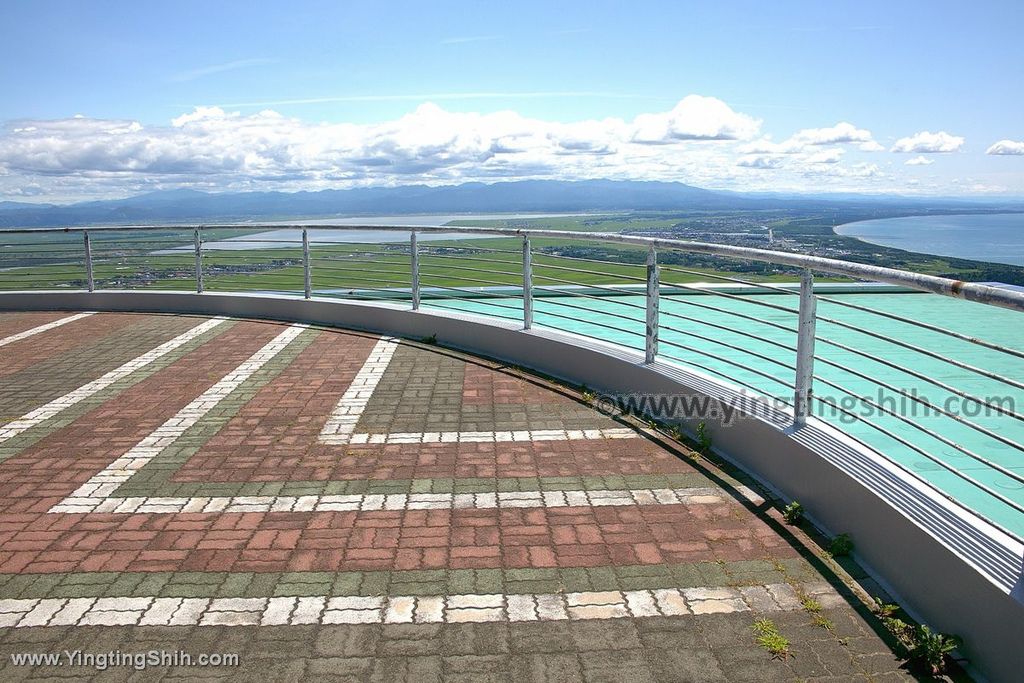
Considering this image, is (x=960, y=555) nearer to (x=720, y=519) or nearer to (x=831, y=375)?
(x=720, y=519)

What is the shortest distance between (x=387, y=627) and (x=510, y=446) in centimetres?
246

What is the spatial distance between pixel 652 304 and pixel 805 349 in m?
1.90

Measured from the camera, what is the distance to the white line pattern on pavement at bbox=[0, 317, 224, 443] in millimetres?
6176

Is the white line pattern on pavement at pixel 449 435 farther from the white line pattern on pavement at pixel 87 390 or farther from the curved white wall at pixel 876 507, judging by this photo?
the white line pattern on pavement at pixel 87 390

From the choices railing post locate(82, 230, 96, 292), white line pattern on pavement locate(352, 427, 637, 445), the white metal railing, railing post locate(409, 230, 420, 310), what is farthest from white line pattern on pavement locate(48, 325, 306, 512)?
railing post locate(82, 230, 96, 292)

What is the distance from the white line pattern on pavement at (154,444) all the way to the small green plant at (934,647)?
175 inches

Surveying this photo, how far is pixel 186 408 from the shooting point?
6.68 meters

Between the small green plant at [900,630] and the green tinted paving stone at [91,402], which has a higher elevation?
the small green plant at [900,630]

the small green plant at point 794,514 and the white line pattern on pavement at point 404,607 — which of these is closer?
the white line pattern on pavement at point 404,607

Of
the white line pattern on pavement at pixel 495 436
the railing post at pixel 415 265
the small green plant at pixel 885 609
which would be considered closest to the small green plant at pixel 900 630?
the small green plant at pixel 885 609

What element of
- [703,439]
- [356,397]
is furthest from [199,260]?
[703,439]

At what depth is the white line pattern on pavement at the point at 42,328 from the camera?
33.0 feet

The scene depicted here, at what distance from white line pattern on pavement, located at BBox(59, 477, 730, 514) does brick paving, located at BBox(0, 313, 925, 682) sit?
18 mm

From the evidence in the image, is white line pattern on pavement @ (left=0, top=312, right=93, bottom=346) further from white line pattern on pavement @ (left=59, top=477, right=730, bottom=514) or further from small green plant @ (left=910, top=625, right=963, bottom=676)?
small green plant @ (left=910, top=625, right=963, bottom=676)
